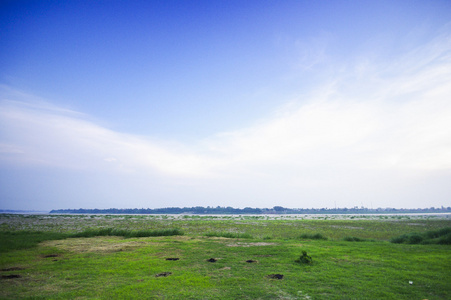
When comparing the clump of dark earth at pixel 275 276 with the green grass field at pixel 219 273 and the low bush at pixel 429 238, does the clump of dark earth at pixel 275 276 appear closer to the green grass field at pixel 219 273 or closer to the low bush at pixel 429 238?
the green grass field at pixel 219 273

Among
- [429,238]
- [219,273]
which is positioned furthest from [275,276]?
[429,238]

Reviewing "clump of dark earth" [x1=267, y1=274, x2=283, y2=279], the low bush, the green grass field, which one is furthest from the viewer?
the low bush

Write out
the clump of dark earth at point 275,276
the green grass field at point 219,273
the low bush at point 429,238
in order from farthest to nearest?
the low bush at point 429,238, the clump of dark earth at point 275,276, the green grass field at point 219,273

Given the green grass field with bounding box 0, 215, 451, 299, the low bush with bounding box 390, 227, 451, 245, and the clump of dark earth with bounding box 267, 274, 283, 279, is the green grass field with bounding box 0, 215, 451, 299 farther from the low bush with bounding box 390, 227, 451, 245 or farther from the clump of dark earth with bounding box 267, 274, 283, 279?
the low bush with bounding box 390, 227, 451, 245

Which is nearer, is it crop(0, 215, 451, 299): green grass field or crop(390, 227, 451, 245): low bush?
crop(0, 215, 451, 299): green grass field

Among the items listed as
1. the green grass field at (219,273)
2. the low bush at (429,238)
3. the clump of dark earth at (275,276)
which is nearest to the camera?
the green grass field at (219,273)

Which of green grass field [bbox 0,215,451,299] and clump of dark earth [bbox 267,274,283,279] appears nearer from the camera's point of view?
green grass field [bbox 0,215,451,299]

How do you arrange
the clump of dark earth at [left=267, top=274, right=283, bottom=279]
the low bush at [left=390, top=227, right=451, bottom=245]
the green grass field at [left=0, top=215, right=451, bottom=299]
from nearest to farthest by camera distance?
1. the green grass field at [left=0, top=215, right=451, bottom=299]
2. the clump of dark earth at [left=267, top=274, right=283, bottom=279]
3. the low bush at [left=390, top=227, right=451, bottom=245]

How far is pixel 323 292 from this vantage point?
7645 millimetres

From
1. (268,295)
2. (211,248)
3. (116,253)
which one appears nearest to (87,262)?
(116,253)

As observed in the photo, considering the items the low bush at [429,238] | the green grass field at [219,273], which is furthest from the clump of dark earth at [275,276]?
the low bush at [429,238]

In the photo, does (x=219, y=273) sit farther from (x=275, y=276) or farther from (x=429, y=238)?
(x=429, y=238)

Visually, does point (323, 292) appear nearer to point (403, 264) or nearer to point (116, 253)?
point (403, 264)

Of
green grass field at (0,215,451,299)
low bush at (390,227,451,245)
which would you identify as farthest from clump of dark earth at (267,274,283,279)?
low bush at (390,227,451,245)
